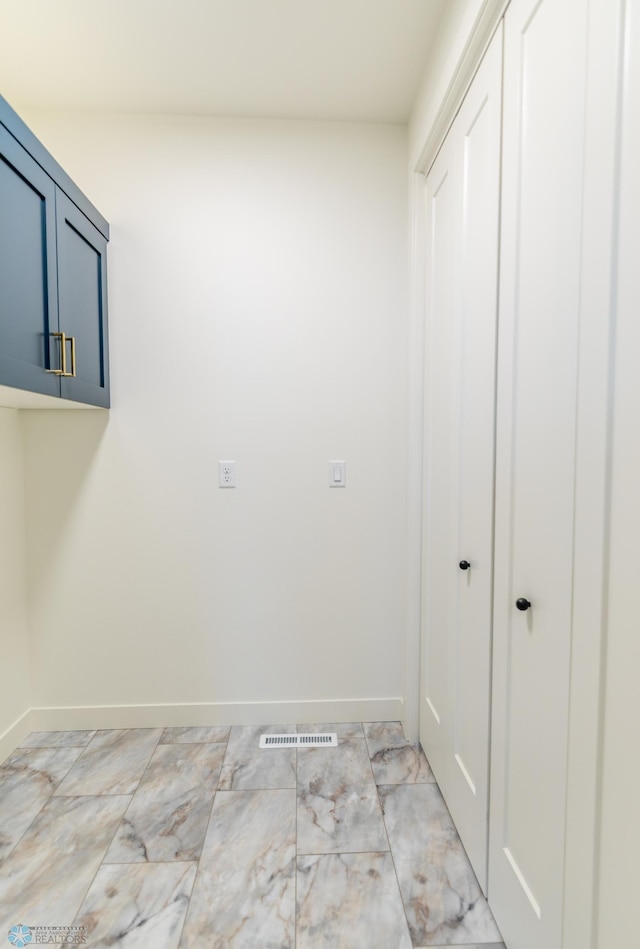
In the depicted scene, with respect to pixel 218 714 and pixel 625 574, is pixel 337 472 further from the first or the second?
pixel 625 574

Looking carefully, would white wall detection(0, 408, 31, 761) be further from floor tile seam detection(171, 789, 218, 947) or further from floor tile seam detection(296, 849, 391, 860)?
floor tile seam detection(296, 849, 391, 860)

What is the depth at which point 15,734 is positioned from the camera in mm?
1997

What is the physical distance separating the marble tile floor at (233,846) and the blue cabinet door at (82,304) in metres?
1.46

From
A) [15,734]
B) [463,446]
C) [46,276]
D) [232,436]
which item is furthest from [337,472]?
[15,734]

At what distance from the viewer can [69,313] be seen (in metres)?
1.69

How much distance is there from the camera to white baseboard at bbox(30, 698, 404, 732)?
A: 6.95 feet

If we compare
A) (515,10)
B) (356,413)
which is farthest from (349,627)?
(515,10)

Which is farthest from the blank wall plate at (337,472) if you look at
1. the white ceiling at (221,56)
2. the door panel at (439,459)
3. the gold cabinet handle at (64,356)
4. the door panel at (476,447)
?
the white ceiling at (221,56)

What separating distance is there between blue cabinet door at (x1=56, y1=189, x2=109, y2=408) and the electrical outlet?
544 millimetres

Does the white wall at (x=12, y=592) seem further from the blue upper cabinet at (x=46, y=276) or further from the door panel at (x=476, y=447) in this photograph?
the door panel at (x=476, y=447)

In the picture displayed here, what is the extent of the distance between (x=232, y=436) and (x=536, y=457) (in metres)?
1.37

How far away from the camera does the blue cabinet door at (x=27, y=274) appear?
132cm

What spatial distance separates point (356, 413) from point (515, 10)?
4.34 feet

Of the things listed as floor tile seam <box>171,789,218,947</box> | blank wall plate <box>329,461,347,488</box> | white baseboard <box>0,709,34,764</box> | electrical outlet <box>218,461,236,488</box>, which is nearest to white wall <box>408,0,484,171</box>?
blank wall plate <box>329,461,347,488</box>
